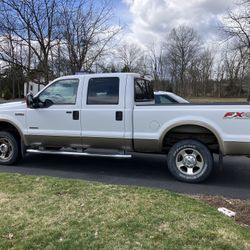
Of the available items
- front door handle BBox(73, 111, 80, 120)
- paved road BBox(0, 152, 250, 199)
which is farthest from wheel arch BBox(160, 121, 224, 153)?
front door handle BBox(73, 111, 80, 120)

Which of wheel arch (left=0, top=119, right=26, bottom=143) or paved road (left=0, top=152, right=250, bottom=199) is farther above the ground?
wheel arch (left=0, top=119, right=26, bottom=143)

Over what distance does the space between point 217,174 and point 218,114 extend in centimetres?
153

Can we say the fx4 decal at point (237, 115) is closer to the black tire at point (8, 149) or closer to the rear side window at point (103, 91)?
the rear side window at point (103, 91)

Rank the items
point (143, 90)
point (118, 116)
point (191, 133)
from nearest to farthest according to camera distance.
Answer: point (191, 133) → point (118, 116) → point (143, 90)

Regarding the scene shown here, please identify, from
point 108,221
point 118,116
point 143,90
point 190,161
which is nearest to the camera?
point 108,221

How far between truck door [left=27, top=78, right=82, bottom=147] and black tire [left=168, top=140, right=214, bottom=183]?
1928mm

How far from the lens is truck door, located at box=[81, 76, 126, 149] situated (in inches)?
265

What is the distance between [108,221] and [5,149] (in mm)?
4408

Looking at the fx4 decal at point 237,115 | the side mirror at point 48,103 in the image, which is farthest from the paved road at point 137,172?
the side mirror at point 48,103

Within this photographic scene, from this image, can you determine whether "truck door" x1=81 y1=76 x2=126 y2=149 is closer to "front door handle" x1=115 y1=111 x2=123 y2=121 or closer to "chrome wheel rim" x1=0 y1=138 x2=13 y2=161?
"front door handle" x1=115 y1=111 x2=123 y2=121

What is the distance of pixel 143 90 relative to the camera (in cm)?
743

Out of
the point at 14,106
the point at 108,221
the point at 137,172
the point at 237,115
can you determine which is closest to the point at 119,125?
the point at 137,172

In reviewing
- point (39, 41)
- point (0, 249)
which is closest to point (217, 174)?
point (0, 249)

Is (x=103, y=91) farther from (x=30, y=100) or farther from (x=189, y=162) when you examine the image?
(x=189, y=162)
